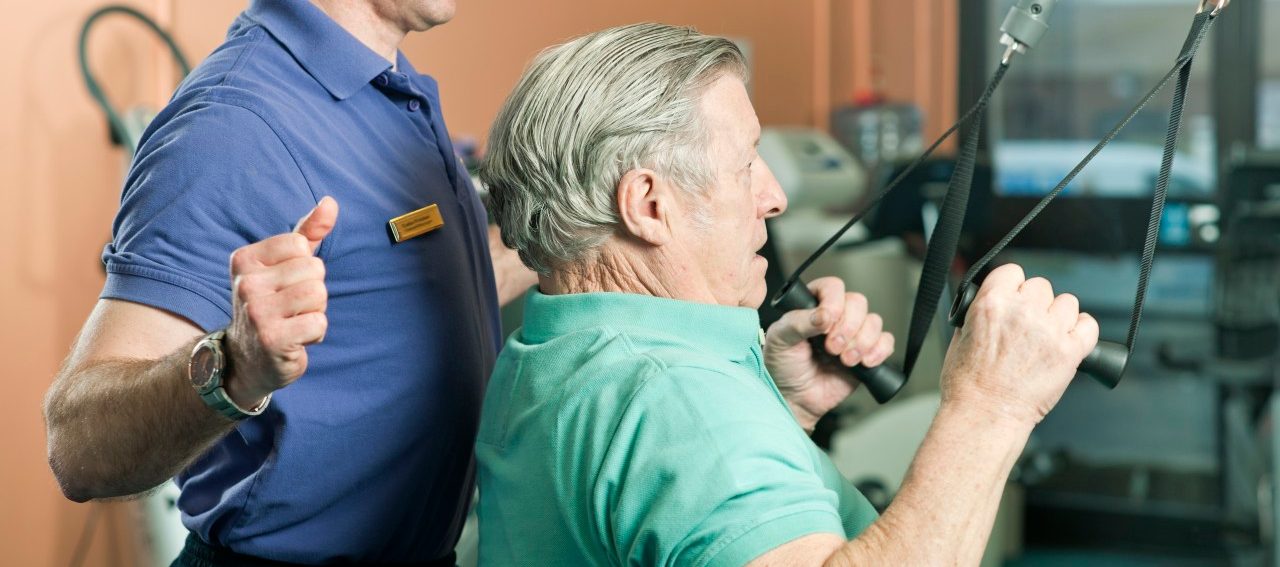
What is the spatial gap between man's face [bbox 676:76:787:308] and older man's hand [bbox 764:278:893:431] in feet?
0.80

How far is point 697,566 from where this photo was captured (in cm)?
97

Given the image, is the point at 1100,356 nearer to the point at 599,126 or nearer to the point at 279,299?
the point at 599,126

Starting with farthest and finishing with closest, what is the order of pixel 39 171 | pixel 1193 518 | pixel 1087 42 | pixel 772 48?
pixel 1087 42 → pixel 772 48 → pixel 1193 518 → pixel 39 171

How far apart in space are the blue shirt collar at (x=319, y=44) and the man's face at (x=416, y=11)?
0.23 feet

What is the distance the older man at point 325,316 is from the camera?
1129 mm

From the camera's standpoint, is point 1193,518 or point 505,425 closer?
point 505,425

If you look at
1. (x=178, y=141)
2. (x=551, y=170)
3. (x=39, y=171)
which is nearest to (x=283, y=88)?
(x=178, y=141)

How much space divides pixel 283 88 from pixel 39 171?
4.80 feet

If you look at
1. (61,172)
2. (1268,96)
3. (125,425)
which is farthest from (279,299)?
(1268,96)

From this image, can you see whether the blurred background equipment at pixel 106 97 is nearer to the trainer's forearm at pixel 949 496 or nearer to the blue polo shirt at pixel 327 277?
the blue polo shirt at pixel 327 277

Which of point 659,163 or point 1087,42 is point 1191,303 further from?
point 659,163

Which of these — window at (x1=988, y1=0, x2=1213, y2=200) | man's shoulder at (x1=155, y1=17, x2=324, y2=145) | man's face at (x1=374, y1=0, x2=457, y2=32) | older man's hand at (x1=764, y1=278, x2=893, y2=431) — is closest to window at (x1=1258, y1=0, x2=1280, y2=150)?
window at (x1=988, y1=0, x2=1213, y2=200)

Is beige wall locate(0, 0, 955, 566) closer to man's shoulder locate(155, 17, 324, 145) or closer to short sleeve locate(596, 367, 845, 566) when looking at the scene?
man's shoulder locate(155, 17, 324, 145)

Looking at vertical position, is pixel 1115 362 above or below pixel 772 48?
above
